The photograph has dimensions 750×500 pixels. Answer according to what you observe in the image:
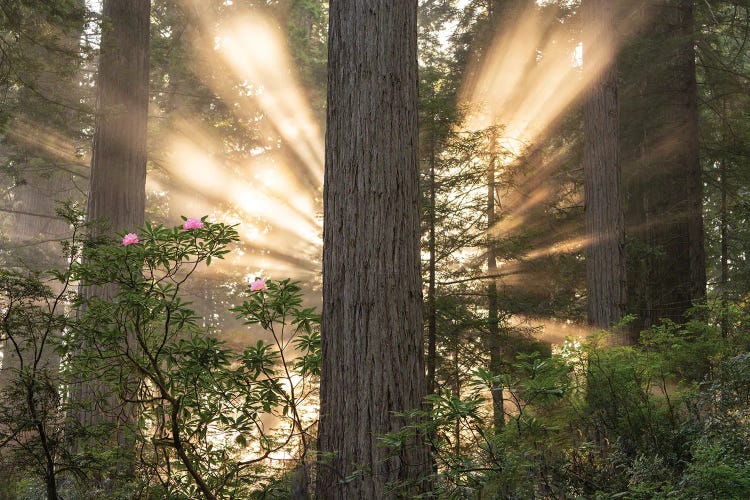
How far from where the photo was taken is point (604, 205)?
9.09 meters

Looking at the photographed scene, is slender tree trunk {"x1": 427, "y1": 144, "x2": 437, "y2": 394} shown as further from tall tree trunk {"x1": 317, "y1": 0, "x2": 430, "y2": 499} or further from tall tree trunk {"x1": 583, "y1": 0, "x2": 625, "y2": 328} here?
tall tree trunk {"x1": 317, "y1": 0, "x2": 430, "y2": 499}

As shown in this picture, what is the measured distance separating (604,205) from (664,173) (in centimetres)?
385

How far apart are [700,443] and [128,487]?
3.57 metres

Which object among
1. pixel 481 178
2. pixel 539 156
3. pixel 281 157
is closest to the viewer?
pixel 481 178

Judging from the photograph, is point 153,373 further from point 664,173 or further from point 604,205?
point 664,173

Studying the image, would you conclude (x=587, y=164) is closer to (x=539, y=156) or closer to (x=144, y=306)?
(x=539, y=156)

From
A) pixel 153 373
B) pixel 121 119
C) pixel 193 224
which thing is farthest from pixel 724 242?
pixel 153 373

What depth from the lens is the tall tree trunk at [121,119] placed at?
27.1 ft

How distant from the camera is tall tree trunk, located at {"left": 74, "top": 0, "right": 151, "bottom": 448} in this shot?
8266mm

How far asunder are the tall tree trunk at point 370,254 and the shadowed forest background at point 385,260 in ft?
0.06

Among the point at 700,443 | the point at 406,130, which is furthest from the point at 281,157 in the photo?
the point at 700,443

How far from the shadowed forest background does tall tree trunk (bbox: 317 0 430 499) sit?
18 mm

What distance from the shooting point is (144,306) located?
4.02 m

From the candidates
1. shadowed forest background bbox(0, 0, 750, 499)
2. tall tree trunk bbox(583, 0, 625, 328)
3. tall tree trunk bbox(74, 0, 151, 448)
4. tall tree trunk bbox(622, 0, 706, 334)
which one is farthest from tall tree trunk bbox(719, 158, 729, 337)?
tall tree trunk bbox(74, 0, 151, 448)
